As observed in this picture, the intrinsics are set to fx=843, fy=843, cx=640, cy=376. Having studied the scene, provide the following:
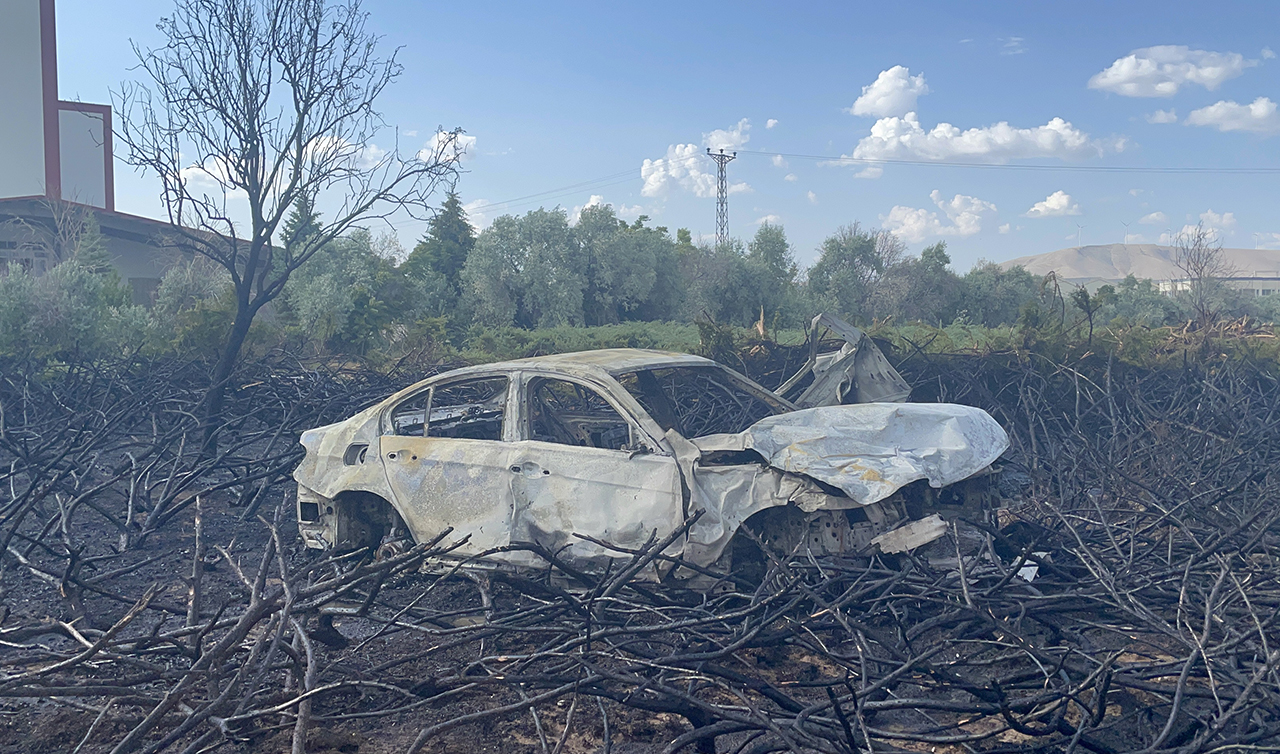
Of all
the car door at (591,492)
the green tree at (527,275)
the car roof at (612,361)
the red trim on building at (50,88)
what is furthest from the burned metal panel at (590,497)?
the red trim on building at (50,88)

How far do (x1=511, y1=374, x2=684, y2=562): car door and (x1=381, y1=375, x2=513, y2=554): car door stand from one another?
0.12 metres

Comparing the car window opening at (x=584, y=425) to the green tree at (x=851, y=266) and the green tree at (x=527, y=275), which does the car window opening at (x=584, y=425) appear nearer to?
the green tree at (x=527, y=275)

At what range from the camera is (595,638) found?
3621mm

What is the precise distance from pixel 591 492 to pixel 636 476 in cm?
28

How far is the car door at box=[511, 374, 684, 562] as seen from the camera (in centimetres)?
450

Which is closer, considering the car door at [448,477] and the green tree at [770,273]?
the car door at [448,477]

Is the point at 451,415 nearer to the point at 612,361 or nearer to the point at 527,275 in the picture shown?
the point at 612,361

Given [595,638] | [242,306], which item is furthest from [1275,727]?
[242,306]

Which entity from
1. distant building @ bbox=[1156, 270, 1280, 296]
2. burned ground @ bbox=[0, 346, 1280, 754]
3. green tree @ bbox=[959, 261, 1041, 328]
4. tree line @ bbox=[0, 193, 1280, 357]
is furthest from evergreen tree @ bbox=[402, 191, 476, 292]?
distant building @ bbox=[1156, 270, 1280, 296]

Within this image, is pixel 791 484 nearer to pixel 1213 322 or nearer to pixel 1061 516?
pixel 1061 516

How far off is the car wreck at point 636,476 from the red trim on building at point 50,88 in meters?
35.9

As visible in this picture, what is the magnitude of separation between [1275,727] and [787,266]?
42.9m

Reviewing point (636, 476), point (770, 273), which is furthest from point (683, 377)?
point (770, 273)

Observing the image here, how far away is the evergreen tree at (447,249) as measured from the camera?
110ft
